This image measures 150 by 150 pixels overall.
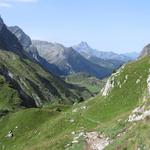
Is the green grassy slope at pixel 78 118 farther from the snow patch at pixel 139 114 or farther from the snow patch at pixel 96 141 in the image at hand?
the snow patch at pixel 139 114

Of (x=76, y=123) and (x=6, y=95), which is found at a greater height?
(x=76, y=123)

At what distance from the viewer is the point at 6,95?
168750mm

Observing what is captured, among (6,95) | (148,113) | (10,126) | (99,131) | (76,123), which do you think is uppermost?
(148,113)

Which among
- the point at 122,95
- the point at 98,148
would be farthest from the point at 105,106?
the point at 98,148

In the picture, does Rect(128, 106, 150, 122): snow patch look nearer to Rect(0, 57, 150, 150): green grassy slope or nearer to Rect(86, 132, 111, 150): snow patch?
Rect(86, 132, 111, 150): snow patch

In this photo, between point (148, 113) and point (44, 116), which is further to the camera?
point (44, 116)

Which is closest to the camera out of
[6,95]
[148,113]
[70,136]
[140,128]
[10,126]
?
[140,128]

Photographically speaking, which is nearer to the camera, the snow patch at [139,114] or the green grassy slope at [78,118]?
the snow patch at [139,114]

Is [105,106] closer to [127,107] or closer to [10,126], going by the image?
[127,107]

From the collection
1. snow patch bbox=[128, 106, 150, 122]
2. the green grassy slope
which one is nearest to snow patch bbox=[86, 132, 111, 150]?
the green grassy slope

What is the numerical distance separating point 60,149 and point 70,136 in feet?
14.7

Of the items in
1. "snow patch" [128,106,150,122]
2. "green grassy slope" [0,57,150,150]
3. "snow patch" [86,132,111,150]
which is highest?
"snow patch" [128,106,150,122]

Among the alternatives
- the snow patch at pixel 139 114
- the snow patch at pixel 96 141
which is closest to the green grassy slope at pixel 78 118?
the snow patch at pixel 96 141

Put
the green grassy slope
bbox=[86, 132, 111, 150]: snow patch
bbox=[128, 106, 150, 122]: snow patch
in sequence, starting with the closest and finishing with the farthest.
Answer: bbox=[86, 132, 111, 150]: snow patch, bbox=[128, 106, 150, 122]: snow patch, the green grassy slope
